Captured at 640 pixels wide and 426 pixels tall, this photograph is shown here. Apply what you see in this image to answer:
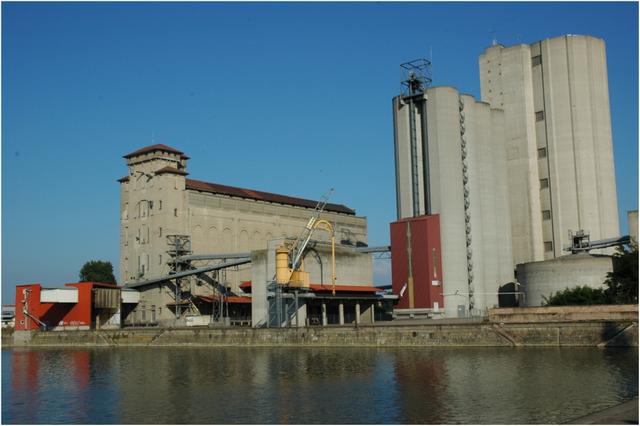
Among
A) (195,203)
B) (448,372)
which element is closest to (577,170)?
(195,203)

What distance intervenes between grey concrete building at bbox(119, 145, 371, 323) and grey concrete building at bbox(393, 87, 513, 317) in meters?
31.8

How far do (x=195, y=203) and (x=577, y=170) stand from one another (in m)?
52.8

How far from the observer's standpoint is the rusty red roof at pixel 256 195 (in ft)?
364

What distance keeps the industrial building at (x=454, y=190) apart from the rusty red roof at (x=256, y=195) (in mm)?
33141

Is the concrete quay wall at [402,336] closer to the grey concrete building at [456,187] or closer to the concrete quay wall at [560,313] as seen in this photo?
the concrete quay wall at [560,313]

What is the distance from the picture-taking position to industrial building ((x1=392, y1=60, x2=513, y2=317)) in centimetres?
8500

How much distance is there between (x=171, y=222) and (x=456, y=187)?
40542mm

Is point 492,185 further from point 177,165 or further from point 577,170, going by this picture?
point 177,165

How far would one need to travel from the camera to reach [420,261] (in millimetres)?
83438

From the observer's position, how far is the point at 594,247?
8906 cm

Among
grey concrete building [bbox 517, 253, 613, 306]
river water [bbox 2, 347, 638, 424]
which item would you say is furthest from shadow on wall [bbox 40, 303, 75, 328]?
grey concrete building [bbox 517, 253, 613, 306]

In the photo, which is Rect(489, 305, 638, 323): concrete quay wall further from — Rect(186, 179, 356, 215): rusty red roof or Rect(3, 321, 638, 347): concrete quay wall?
Rect(186, 179, 356, 215): rusty red roof

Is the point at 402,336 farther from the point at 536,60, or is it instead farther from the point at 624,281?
the point at 536,60

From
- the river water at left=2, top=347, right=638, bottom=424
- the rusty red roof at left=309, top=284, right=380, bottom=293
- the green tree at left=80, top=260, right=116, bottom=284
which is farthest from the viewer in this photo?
the green tree at left=80, top=260, right=116, bottom=284
